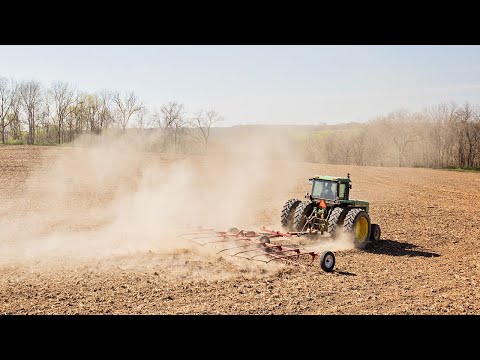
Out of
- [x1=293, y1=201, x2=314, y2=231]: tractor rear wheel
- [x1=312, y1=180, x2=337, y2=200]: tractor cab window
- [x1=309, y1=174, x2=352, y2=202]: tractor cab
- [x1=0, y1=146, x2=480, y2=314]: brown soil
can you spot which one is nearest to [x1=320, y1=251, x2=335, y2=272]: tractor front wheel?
[x1=0, y1=146, x2=480, y2=314]: brown soil

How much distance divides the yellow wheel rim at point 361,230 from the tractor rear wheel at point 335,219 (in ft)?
2.11

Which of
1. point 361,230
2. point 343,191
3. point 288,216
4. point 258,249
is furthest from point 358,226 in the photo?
point 258,249

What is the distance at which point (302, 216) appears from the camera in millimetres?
14477

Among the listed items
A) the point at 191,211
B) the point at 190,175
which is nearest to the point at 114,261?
the point at 191,211

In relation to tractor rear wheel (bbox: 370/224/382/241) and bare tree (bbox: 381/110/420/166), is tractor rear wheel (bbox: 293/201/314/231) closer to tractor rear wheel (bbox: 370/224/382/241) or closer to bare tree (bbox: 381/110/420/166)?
tractor rear wheel (bbox: 370/224/382/241)

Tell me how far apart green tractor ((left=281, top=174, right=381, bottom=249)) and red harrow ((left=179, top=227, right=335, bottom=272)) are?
0.82m

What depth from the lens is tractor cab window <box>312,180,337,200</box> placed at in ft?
47.4

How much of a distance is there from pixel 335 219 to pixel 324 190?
1.48m

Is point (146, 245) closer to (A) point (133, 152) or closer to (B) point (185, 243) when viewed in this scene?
(B) point (185, 243)

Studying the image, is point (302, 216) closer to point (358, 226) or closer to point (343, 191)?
point (343, 191)

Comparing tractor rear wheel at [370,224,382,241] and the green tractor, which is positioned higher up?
the green tractor
